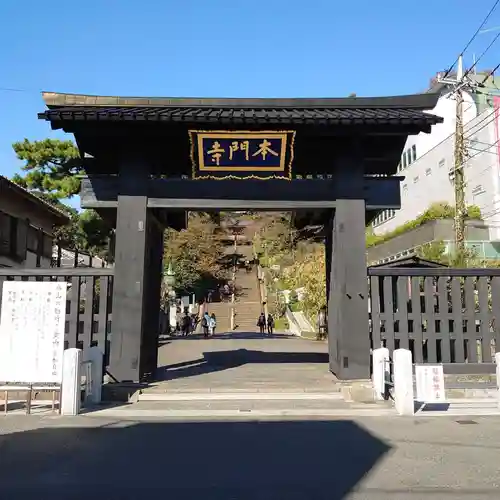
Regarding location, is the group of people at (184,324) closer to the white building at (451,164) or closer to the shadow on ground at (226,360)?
the shadow on ground at (226,360)

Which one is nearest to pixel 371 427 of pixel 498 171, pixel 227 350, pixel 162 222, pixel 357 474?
pixel 357 474

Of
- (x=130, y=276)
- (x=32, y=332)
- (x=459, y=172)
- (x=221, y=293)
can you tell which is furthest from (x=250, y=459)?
(x=221, y=293)

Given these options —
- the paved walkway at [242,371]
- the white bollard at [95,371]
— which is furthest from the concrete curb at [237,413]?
the paved walkway at [242,371]

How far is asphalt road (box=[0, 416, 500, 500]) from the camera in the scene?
16.4 ft

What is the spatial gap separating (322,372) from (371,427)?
4.67 meters

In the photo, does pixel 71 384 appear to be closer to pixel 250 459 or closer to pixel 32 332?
pixel 32 332

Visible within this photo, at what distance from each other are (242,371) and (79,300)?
459 cm

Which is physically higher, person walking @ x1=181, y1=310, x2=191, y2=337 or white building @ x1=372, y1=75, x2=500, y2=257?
white building @ x1=372, y1=75, x2=500, y2=257

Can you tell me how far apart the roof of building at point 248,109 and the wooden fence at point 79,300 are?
3.23m

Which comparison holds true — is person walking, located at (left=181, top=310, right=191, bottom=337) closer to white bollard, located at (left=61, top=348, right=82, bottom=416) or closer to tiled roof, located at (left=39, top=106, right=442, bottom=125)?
tiled roof, located at (left=39, top=106, right=442, bottom=125)

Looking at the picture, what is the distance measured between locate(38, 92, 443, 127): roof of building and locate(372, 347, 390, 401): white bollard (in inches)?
187

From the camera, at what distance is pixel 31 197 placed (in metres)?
20.5

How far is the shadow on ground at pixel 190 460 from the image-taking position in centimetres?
500

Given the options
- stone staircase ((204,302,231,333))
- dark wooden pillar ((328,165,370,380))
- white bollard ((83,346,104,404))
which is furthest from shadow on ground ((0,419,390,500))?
stone staircase ((204,302,231,333))
